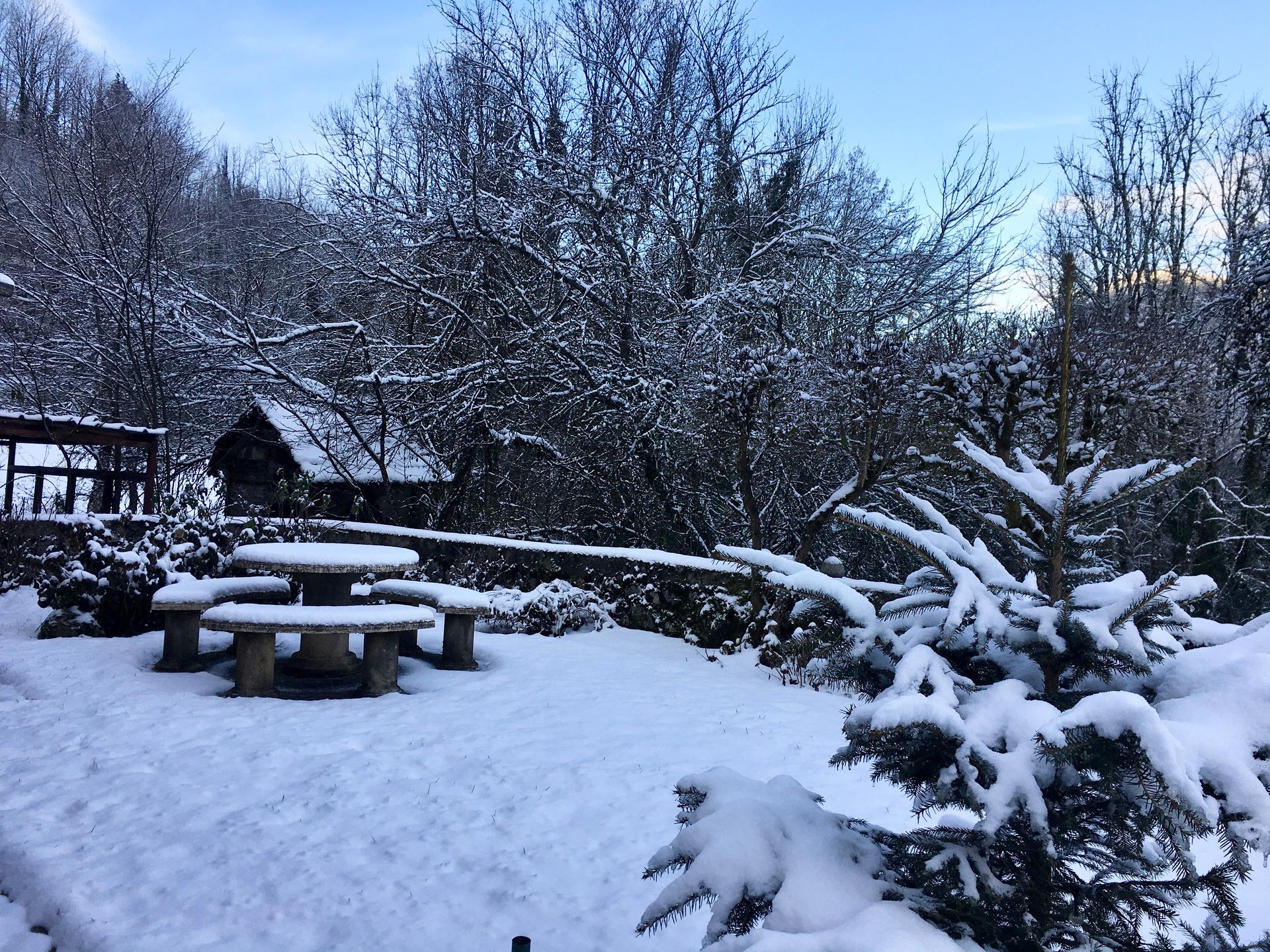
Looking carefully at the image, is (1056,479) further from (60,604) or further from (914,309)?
(914,309)

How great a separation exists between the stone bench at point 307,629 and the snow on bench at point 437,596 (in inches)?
26.4

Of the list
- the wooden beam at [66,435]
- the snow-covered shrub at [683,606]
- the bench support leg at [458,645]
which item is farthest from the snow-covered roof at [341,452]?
the bench support leg at [458,645]

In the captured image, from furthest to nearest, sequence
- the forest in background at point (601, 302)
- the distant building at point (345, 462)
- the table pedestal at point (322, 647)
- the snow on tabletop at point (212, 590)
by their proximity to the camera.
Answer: the distant building at point (345, 462) → the forest in background at point (601, 302) → the table pedestal at point (322, 647) → the snow on tabletop at point (212, 590)

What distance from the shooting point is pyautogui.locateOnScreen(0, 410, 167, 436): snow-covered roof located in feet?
36.1

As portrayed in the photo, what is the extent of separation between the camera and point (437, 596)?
23.1ft

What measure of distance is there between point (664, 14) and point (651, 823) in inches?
526

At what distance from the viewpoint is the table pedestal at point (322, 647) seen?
6.47 m

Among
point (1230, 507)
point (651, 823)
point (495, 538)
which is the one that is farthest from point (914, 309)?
point (651, 823)

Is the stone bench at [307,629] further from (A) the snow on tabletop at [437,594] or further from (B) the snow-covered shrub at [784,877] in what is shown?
(B) the snow-covered shrub at [784,877]

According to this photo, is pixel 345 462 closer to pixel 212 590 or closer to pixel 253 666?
pixel 212 590

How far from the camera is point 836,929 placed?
155 cm

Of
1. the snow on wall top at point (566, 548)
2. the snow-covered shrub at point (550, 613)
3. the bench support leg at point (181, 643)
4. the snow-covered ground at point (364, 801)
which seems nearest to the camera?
the snow-covered ground at point (364, 801)

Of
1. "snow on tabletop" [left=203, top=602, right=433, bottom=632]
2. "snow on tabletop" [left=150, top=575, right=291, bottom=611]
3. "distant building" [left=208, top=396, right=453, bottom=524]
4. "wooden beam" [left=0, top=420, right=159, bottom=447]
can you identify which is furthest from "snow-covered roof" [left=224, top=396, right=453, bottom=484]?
"snow on tabletop" [left=203, top=602, right=433, bottom=632]

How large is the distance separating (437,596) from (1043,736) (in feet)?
20.1
